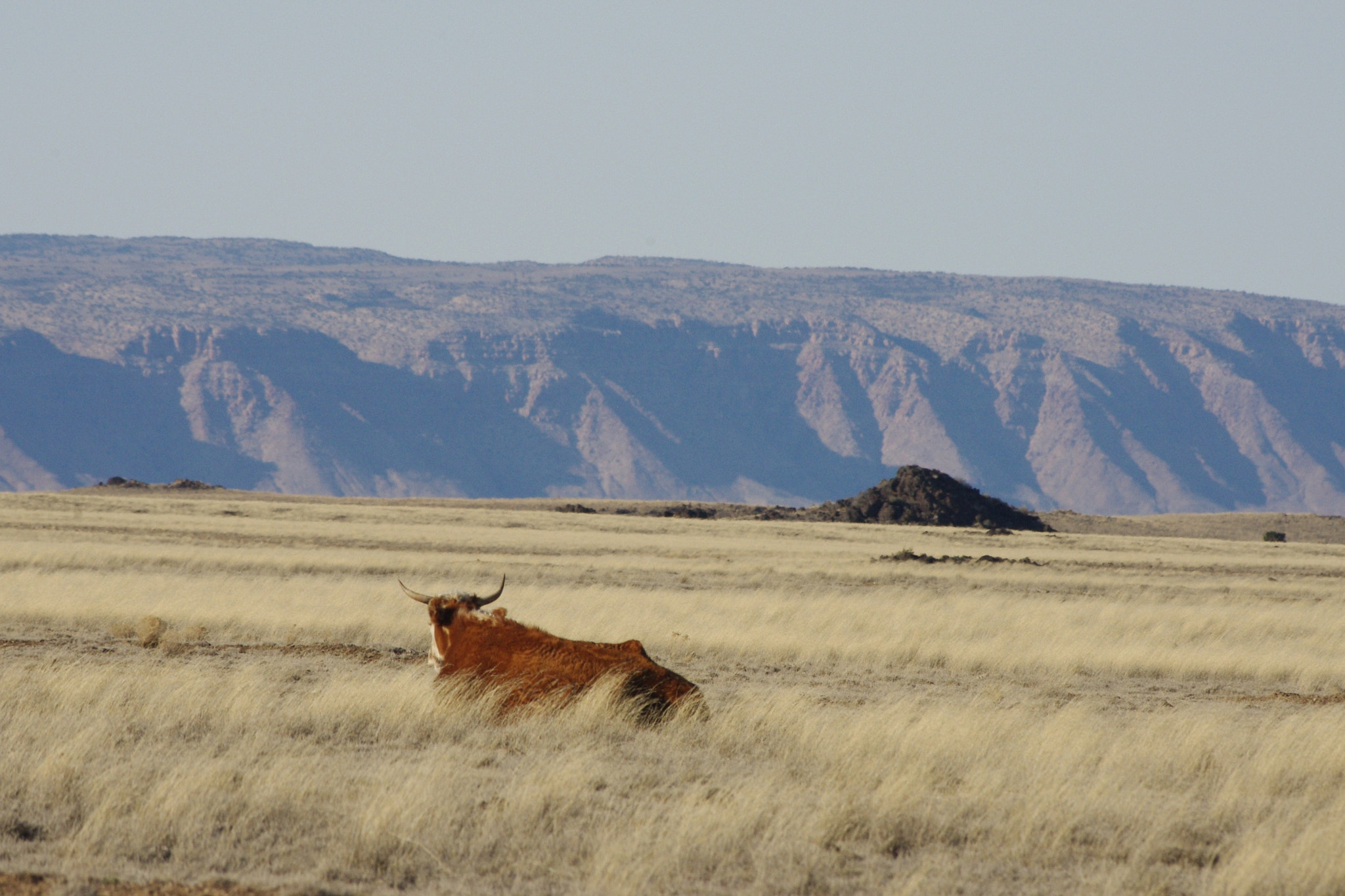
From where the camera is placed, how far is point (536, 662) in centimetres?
1078

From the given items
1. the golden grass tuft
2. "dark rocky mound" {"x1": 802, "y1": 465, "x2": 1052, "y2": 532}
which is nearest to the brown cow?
the golden grass tuft

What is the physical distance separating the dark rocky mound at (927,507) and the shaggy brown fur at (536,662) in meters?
43.4

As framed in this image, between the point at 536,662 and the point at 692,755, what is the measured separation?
5.79 feet

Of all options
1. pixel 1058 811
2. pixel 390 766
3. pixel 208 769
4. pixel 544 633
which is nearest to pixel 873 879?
pixel 1058 811

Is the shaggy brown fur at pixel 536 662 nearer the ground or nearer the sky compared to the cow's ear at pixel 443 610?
nearer the ground

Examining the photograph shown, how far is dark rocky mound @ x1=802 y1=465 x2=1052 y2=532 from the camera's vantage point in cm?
5425

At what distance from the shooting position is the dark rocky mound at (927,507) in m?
54.2

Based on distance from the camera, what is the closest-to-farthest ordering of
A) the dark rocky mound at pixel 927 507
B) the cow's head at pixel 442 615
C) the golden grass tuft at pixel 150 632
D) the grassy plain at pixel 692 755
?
the grassy plain at pixel 692 755 → the cow's head at pixel 442 615 → the golden grass tuft at pixel 150 632 → the dark rocky mound at pixel 927 507

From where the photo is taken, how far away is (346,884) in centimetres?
671

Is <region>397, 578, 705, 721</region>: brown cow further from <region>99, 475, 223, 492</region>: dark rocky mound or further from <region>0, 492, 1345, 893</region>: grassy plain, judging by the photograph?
<region>99, 475, 223, 492</region>: dark rocky mound

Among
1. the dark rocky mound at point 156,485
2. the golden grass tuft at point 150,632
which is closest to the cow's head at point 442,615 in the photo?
the golden grass tuft at point 150,632

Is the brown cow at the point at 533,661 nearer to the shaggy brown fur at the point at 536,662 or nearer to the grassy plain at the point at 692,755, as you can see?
the shaggy brown fur at the point at 536,662

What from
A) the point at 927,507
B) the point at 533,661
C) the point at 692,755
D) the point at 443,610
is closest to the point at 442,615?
the point at 443,610

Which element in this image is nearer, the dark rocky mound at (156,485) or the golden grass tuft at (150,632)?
the golden grass tuft at (150,632)
